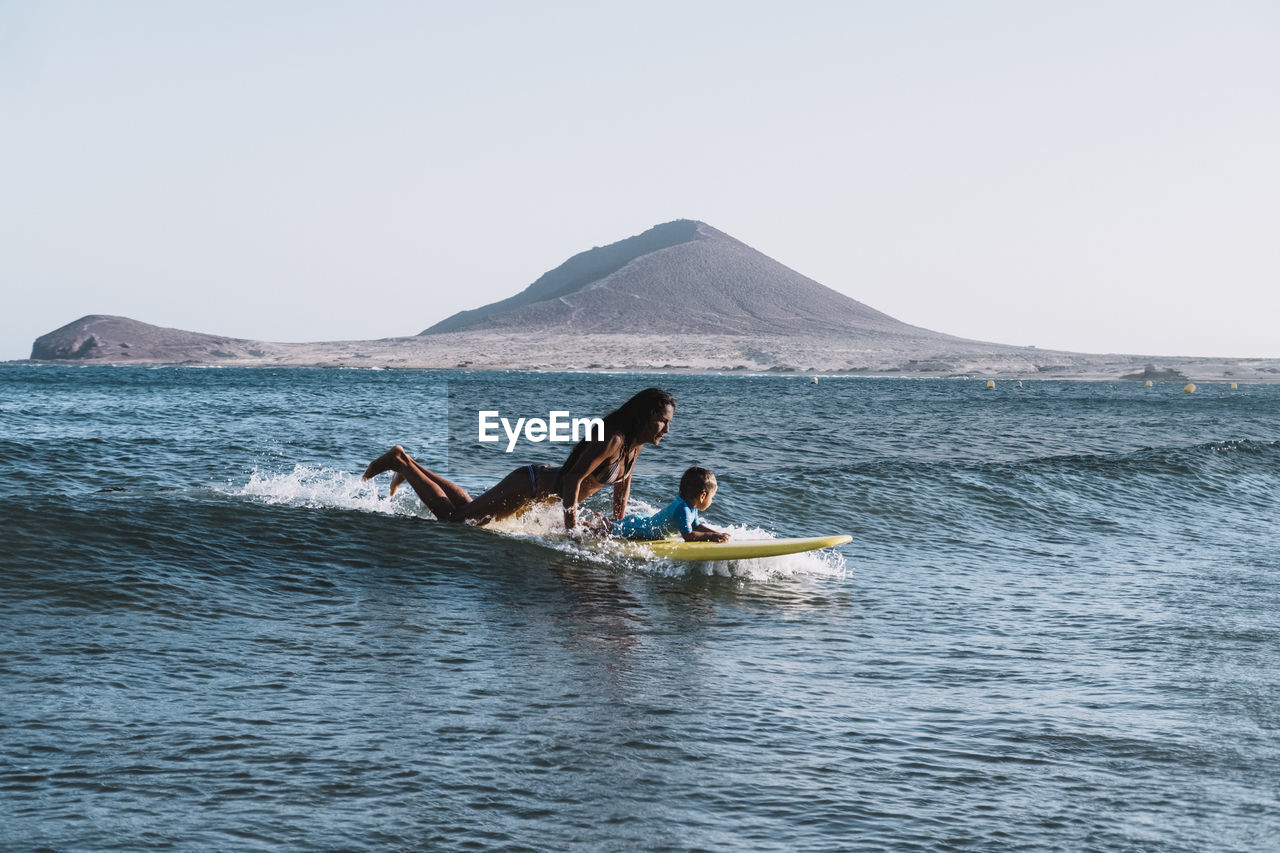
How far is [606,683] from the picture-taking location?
25.2 ft

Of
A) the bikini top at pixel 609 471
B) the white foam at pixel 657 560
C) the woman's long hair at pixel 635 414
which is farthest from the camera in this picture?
the white foam at pixel 657 560

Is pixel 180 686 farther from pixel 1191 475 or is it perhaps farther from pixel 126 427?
pixel 126 427

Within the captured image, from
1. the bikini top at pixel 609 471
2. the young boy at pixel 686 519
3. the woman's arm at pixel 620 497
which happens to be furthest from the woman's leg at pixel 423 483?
the young boy at pixel 686 519

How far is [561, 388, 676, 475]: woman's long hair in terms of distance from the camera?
38.5ft

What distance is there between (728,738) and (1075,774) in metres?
1.89

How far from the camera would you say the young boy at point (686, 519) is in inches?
472

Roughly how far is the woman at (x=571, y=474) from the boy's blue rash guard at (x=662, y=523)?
283 mm

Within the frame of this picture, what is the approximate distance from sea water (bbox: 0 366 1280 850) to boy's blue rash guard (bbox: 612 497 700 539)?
1.47 feet

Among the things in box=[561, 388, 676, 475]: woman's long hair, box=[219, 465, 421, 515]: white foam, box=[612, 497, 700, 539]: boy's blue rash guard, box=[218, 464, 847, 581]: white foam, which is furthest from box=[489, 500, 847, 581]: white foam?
box=[219, 465, 421, 515]: white foam

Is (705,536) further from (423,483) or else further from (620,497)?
(423,483)

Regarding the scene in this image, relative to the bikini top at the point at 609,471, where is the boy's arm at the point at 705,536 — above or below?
below

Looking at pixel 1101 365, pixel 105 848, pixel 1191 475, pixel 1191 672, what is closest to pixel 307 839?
pixel 105 848

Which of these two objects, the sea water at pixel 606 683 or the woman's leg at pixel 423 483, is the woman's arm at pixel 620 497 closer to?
the sea water at pixel 606 683

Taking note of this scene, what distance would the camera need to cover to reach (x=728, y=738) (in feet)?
21.6
